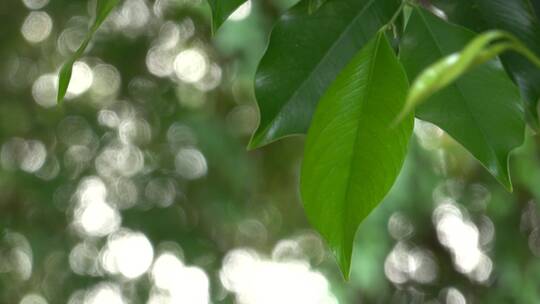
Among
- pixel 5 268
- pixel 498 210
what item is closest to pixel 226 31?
pixel 498 210

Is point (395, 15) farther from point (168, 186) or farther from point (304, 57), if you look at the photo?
point (168, 186)

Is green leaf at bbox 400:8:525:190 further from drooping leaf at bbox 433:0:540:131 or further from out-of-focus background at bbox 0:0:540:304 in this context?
out-of-focus background at bbox 0:0:540:304

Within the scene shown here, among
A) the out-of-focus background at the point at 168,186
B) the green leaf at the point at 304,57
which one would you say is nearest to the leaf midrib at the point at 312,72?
the green leaf at the point at 304,57

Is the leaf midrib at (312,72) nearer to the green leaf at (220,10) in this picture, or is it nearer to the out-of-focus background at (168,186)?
the green leaf at (220,10)

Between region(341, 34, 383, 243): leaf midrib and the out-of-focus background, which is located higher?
region(341, 34, 383, 243): leaf midrib

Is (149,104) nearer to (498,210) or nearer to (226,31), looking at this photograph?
(226,31)

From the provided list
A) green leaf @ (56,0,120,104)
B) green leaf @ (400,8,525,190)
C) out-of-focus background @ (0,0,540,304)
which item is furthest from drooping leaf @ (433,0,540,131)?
out-of-focus background @ (0,0,540,304)
